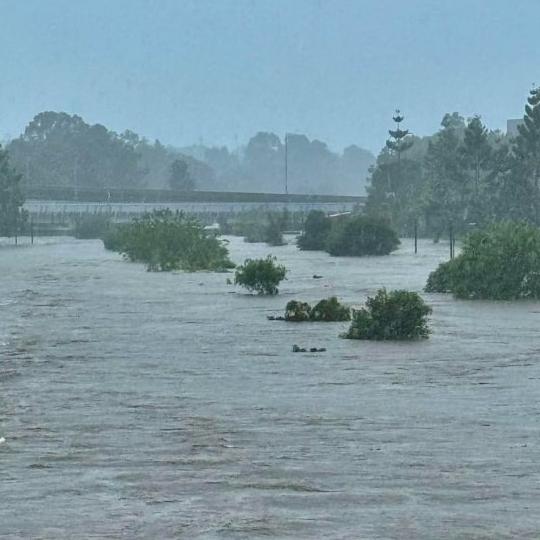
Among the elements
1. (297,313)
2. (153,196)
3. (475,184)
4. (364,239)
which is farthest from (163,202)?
(297,313)

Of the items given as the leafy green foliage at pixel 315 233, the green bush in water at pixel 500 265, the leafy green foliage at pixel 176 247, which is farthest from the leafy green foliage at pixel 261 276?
the leafy green foliage at pixel 315 233

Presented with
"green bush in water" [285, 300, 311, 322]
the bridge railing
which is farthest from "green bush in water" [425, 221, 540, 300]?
the bridge railing

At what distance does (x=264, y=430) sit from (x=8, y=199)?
103 meters

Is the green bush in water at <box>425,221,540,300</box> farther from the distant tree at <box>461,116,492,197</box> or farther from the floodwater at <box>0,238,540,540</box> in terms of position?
the distant tree at <box>461,116,492,197</box>

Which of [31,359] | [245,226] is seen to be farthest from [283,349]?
[245,226]

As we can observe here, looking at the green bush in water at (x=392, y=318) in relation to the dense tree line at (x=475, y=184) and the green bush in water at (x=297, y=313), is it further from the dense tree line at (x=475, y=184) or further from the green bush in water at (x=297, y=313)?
the dense tree line at (x=475, y=184)

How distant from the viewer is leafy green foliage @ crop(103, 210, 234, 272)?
226 feet

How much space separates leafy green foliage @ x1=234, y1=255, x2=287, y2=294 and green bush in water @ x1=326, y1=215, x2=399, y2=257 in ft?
134

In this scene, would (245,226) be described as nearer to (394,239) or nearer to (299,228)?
(299,228)

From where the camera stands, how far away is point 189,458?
53.0 feet

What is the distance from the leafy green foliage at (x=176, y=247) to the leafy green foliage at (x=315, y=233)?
1799cm

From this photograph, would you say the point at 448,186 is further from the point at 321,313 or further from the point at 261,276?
the point at 321,313

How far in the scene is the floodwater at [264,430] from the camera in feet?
43.2

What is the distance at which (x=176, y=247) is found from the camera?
7206 centimetres
